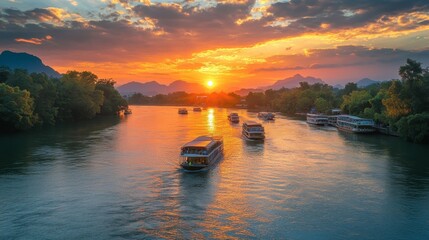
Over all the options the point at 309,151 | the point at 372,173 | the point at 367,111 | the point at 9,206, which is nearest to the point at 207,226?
the point at 9,206

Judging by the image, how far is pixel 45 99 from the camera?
291 feet

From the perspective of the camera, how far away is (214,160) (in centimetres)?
4231

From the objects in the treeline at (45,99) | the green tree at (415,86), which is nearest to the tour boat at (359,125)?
the green tree at (415,86)

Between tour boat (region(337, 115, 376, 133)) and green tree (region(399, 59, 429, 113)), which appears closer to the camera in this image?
green tree (region(399, 59, 429, 113))

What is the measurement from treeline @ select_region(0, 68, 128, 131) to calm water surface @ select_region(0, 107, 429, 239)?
63.8 ft

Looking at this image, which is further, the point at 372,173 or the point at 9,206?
the point at 372,173

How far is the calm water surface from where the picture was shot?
896 inches

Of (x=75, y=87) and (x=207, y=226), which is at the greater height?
(x=75, y=87)

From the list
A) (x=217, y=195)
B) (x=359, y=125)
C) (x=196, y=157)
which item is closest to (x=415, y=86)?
(x=359, y=125)

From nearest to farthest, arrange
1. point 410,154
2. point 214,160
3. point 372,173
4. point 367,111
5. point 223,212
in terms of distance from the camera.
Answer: point 223,212 < point 372,173 < point 214,160 < point 410,154 < point 367,111

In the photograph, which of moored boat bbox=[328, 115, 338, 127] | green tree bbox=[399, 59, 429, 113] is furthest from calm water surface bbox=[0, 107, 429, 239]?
moored boat bbox=[328, 115, 338, 127]

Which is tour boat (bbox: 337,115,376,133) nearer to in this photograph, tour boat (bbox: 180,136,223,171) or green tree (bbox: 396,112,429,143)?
green tree (bbox: 396,112,429,143)

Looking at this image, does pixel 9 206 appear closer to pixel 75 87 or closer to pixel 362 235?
pixel 362 235

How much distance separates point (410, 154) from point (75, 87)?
9151cm
